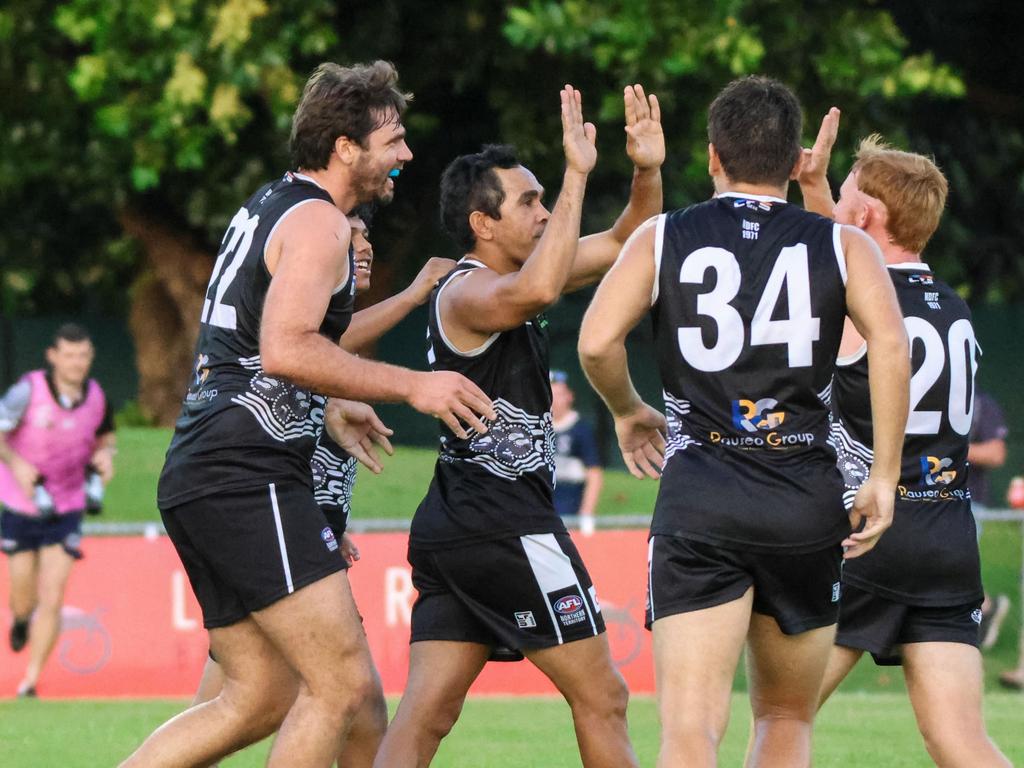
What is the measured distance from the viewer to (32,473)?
1189 centimetres

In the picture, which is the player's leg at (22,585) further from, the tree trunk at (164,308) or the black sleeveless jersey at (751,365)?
the black sleeveless jersey at (751,365)

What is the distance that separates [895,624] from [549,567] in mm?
1148

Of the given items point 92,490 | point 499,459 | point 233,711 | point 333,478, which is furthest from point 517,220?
point 92,490

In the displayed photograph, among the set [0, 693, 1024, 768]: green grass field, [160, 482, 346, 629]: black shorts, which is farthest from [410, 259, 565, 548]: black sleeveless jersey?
[0, 693, 1024, 768]: green grass field

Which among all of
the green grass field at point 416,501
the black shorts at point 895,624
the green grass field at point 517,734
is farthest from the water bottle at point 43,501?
the black shorts at point 895,624

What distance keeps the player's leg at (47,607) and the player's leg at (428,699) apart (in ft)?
21.2

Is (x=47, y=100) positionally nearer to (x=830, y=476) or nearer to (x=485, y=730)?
(x=485, y=730)

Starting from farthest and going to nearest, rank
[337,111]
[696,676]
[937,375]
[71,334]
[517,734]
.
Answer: [71,334], [517,734], [937,375], [337,111], [696,676]

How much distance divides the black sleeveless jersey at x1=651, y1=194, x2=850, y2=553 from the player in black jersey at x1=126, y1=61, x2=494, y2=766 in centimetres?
64

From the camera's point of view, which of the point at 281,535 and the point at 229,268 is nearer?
the point at 281,535

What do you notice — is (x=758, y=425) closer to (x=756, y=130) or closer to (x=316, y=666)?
(x=756, y=130)

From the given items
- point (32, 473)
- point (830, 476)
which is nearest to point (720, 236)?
point (830, 476)

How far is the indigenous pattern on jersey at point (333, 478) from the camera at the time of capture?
20.2 ft

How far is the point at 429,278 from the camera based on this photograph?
6285 millimetres
